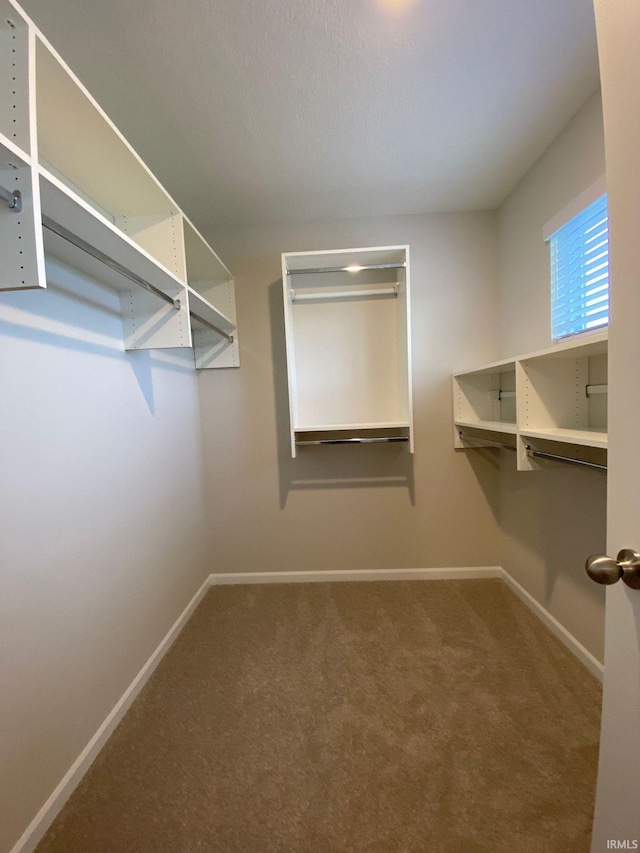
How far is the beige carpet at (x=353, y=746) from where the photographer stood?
44.5 inches

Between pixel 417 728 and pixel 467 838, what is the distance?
364 millimetres

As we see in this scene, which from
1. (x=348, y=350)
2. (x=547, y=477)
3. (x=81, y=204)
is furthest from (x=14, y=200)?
(x=547, y=477)

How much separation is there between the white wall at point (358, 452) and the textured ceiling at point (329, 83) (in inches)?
16.7

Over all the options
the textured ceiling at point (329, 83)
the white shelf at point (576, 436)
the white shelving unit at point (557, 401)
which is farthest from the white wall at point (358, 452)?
the white shelf at point (576, 436)

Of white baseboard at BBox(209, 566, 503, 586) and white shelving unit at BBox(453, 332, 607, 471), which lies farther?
white baseboard at BBox(209, 566, 503, 586)

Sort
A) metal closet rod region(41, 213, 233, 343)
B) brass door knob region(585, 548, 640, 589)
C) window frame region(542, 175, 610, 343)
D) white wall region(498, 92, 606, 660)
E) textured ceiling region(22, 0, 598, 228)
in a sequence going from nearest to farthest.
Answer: brass door knob region(585, 548, 640, 589)
metal closet rod region(41, 213, 233, 343)
textured ceiling region(22, 0, 598, 228)
window frame region(542, 175, 610, 343)
white wall region(498, 92, 606, 660)

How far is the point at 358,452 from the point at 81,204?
6.66 ft

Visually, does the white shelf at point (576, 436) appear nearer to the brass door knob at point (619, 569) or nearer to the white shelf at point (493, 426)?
the white shelf at point (493, 426)

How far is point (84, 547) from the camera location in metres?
1.41

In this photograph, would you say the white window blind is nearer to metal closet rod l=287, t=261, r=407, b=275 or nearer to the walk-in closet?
the walk-in closet

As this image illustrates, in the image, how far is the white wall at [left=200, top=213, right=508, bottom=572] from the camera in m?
2.50

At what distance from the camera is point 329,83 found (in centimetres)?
142

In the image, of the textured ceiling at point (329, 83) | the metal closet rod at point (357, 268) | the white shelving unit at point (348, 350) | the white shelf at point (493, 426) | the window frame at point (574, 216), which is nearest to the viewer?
the textured ceiling at point (329, 83)

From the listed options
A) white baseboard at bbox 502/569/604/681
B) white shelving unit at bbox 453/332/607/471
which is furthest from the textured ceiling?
white baseboard at bbox 502/569/604/681
